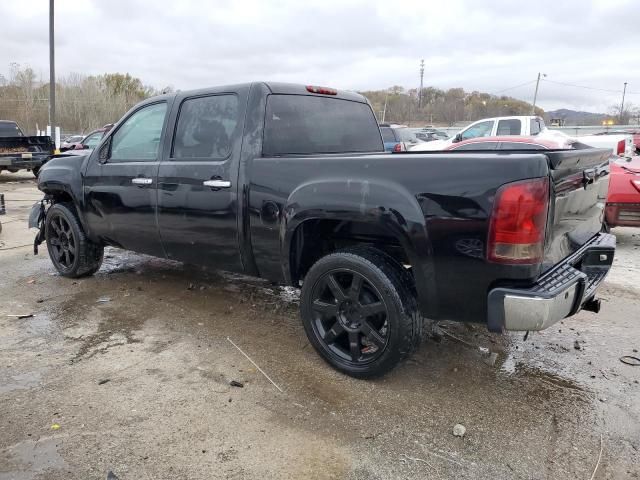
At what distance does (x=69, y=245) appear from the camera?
5461 mm

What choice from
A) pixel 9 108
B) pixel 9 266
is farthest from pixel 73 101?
pixel 9 266

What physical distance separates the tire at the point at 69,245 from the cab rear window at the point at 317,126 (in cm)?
264

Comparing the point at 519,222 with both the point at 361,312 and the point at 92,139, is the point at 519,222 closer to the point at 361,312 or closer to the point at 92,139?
the point at 361,312

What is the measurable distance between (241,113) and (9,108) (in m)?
53.1

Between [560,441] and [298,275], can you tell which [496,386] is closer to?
[560,441]

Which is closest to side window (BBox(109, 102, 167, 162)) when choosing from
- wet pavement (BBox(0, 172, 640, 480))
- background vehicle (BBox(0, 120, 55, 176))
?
wet pavement (BBox(0, 172, 640, 480))

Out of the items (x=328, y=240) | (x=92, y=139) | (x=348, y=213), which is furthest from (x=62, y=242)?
(x=92, y=139)

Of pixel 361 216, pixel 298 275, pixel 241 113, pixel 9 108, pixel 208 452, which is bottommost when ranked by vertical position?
pixel 208 452

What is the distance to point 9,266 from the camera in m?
6.16

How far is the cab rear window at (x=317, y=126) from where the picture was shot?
3.80 m

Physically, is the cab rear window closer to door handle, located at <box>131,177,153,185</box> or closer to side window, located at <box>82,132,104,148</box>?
door handle, located at <box>131,177,153,185</box>

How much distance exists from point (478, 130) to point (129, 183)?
1135 centimetres

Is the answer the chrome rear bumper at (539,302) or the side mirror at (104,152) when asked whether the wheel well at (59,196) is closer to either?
the side mirror at (104,152)

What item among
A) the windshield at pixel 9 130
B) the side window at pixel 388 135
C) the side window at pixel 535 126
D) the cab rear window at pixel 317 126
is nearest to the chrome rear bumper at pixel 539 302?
the cab rear window at pixel 317 126
